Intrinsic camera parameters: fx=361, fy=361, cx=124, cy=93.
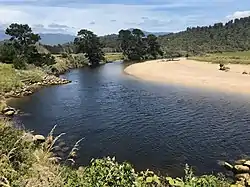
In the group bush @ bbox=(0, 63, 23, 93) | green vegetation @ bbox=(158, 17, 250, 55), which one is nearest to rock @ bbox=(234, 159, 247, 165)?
bush @ bbox=(0, 63, 23, 93)

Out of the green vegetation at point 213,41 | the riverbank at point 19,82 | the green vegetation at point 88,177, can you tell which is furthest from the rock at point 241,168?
the green vegetation at point 213,41

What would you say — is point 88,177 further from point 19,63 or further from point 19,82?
point 19,63

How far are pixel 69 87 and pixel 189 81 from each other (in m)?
18.5

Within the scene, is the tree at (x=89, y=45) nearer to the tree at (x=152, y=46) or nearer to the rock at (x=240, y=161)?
the tree at (x=152, y=46)

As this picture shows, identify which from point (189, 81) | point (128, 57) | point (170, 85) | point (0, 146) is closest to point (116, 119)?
point (0, 146)

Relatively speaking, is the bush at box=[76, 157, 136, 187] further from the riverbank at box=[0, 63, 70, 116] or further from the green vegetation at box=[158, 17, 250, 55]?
the green vegetation at box=[158, 17, 250, 55]

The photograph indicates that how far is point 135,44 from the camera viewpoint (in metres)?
112

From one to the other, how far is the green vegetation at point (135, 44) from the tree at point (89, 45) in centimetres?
1685

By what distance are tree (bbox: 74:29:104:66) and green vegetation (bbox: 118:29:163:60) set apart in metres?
16.8

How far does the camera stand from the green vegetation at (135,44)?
366 feet

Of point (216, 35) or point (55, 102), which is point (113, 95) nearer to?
point (55, 102)

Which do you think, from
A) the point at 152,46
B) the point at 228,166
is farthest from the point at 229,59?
the point at 228,166

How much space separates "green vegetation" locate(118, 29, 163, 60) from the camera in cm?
11162

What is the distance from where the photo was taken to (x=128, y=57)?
111938 millimetres
